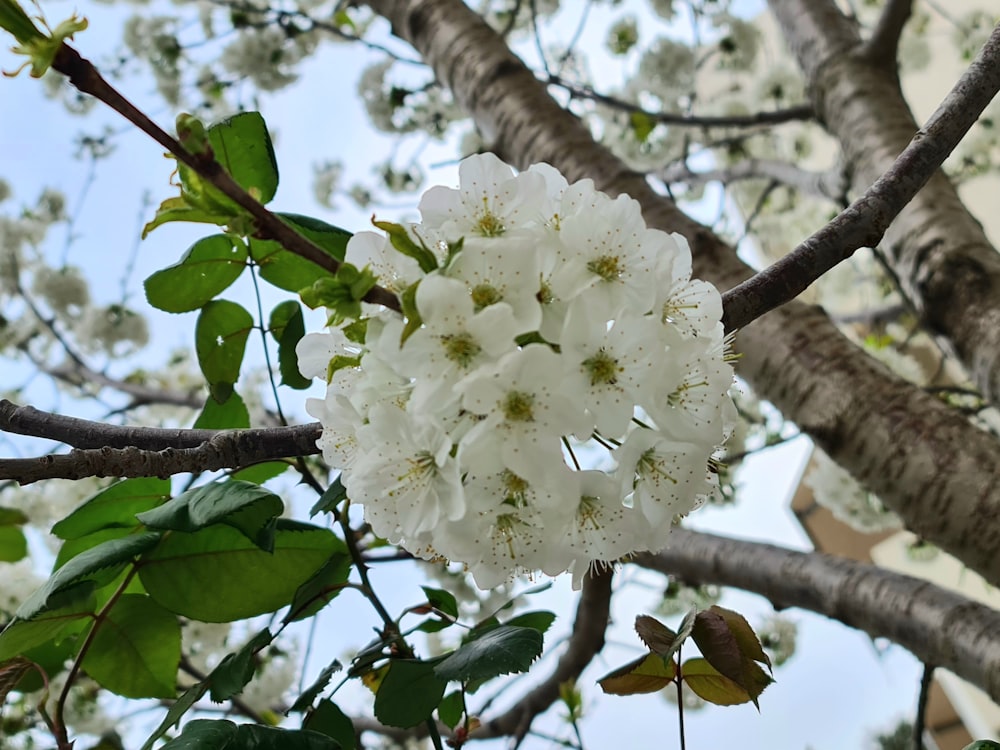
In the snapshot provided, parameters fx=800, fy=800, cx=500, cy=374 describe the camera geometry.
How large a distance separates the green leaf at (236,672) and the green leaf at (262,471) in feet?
0.53

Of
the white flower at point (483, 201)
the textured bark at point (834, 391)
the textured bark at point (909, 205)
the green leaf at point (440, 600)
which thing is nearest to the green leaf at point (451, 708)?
the green leaf at point (440, 600)

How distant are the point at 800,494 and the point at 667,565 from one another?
2470 millimetres

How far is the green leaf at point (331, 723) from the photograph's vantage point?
0.54m

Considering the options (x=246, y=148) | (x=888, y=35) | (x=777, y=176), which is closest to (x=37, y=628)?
(x=246, y=148)

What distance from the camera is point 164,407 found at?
2.31m

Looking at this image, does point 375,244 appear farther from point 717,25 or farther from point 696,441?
point 717,25

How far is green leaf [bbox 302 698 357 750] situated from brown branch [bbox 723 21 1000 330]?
365mm

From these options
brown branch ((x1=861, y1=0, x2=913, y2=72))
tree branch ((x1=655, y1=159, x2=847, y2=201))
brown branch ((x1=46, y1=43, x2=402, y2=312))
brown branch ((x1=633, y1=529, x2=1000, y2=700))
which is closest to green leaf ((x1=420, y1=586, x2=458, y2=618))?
brown branch ((x1=46, y1=43, x2=402, y2=312))

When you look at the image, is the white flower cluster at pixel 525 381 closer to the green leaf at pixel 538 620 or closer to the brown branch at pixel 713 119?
the green leaf at pixel 538 620

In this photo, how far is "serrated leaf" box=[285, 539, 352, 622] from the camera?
58 cm

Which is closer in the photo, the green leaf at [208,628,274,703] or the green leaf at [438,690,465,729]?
the green leaf at [208,628,274,703]

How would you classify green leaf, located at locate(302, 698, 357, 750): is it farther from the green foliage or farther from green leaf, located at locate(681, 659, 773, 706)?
green leaf, located at locate(681, 659, 773, 706)

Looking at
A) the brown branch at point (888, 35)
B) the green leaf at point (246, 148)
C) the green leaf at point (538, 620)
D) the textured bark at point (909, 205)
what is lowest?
the green leaf at point (538, 620)

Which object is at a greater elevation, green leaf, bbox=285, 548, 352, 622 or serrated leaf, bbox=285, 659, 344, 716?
green leaf, bbox=285, 548, 352, 622
